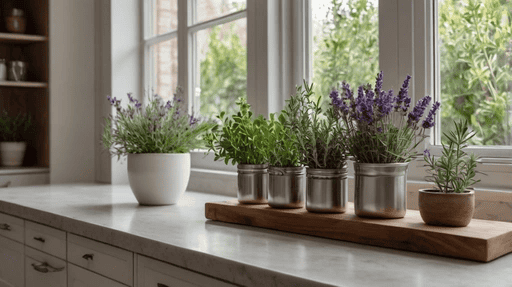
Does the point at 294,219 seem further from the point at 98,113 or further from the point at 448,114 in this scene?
the point at 98,113

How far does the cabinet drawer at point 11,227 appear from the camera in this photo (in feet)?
6.70

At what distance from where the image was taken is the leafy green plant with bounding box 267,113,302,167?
4.75 feet

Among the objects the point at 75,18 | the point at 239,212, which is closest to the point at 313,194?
the point at 239,212

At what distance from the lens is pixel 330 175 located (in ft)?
4.43

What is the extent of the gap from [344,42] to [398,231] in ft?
3.30

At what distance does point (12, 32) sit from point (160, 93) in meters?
1.15

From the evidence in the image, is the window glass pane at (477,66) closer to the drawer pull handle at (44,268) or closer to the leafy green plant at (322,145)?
the leafy green plant at (322,145)

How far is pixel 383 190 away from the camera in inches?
48.9

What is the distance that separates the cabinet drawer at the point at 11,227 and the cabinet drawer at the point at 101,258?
445 mm

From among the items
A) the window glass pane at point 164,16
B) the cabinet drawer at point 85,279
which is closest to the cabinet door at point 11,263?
the cabinet drawer at point 85,279

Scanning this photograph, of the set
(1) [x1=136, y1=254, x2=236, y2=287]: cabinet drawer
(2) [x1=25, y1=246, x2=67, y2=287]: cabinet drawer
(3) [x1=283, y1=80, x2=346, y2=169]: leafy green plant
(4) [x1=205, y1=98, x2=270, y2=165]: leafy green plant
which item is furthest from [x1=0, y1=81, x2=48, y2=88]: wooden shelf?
(3) [x1=283, y1=80, x2=346, y2=169]: leafy green plant

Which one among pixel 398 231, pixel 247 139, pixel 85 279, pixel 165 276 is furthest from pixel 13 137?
pixel 398 231

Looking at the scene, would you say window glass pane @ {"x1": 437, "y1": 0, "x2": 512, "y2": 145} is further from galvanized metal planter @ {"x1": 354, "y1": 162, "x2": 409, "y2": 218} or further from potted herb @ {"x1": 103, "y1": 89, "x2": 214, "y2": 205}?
potted herb @ {"x1": 103, "y1": 89, "x2": 214, "y2": 205}

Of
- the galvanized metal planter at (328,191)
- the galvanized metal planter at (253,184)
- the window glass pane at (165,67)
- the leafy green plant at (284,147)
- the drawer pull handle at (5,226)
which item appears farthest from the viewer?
the window glass pane at (165,67)
